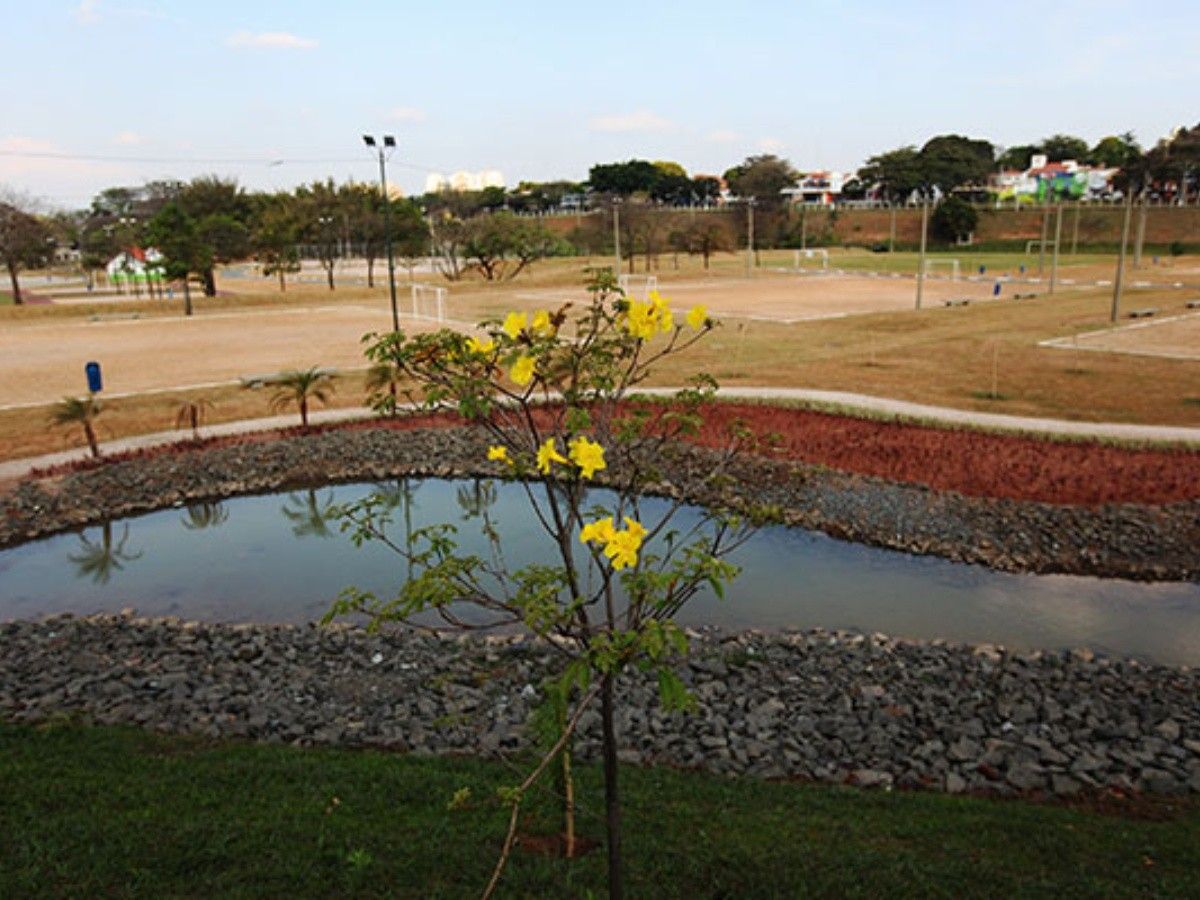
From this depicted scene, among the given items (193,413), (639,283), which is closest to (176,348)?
(193,413)

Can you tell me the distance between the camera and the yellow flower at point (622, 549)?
3682mm

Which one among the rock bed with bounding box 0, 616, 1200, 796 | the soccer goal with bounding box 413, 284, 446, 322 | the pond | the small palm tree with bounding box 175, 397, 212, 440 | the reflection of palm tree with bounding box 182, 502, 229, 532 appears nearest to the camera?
the rock bed with bounding box 0, 616, 1200, 796

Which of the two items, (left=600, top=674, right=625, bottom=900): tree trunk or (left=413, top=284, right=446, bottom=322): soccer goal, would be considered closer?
(left=600, top=674, right=625, bottom=900): tree trunk

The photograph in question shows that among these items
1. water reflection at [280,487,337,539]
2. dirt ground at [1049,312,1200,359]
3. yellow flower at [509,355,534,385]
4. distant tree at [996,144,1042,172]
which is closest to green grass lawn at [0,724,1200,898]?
yellow flower at [509,355,534,385]

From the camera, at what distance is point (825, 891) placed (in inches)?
221

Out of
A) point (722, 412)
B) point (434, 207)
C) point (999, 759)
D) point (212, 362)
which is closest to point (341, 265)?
point (434, 207)

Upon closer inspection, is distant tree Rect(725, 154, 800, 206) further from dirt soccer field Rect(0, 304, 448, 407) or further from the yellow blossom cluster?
the yellow blossom cluster

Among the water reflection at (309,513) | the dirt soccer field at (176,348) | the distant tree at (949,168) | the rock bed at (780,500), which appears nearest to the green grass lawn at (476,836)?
the rock bed at (780,500)

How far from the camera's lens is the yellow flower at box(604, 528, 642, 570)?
368 centimetres

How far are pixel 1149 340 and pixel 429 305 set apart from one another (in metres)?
35.7

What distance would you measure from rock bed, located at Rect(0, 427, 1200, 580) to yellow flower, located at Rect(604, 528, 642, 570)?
7902mm

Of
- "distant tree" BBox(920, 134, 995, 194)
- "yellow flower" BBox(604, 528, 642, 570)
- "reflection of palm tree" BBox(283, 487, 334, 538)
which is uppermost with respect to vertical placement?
"distant tree" BBox(920, 134, 995, 194)

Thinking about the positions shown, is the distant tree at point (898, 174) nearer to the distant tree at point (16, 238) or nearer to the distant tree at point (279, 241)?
the distant tree at point (279, 241)

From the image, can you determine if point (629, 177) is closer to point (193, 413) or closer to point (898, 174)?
point (898, 174)
